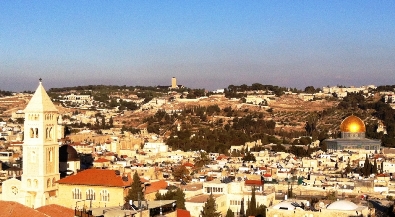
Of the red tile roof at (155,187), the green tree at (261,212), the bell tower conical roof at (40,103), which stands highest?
the bell tower conical roof at (40,103)

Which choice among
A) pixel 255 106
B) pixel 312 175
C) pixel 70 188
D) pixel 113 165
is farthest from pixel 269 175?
pixel 255 106

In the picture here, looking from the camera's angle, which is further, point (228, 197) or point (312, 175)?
point (312, 175)

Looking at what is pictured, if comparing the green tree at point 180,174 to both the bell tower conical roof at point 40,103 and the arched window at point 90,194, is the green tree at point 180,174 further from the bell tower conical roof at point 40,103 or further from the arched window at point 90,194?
the bell tower conical roof at point 40,103

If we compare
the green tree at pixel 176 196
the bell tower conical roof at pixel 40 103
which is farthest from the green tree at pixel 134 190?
the bell tower conical roof at pixel 40 103

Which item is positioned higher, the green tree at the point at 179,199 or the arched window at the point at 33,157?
the arched window at the point at 33,157

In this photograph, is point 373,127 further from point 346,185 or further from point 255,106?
point 346,185

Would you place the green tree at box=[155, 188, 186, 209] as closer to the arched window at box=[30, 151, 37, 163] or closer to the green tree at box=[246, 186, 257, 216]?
the green tree at box=[246, 186, 257, 216]

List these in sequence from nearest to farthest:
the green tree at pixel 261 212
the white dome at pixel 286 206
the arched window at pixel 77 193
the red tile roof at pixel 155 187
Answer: the white dome at pixel 286 206 → the green tree at pixel 261 212 → the arched window at pixel 77 193 → the red tile roof at pixel 155 187

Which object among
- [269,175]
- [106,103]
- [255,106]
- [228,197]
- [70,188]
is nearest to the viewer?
[70,188]
